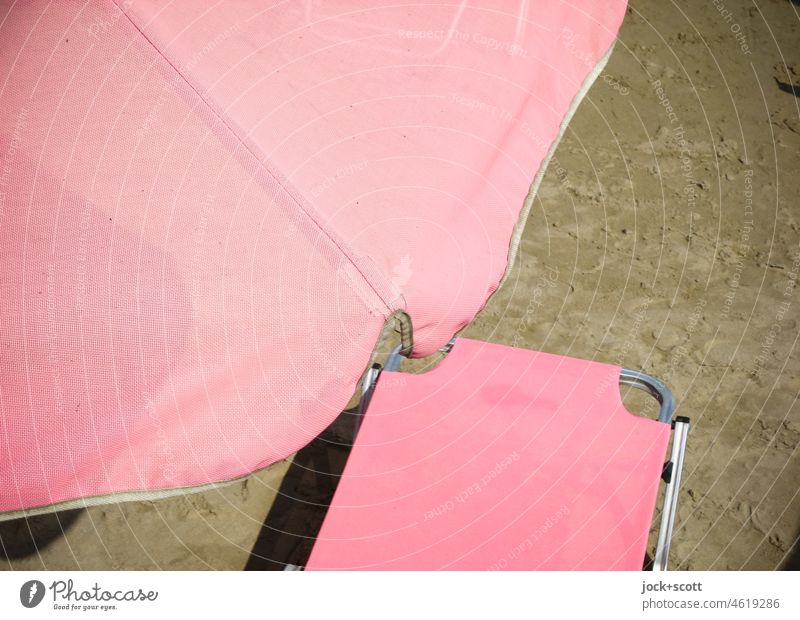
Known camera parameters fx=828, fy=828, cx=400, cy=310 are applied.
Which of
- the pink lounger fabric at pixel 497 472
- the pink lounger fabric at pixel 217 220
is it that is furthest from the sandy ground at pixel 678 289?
the pink lounger fabric at pixel 217 220

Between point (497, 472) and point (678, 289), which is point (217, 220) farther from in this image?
point (678, 289)

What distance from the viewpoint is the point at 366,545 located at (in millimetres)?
1638

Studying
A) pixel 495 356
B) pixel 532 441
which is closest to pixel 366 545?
pixel 532 441

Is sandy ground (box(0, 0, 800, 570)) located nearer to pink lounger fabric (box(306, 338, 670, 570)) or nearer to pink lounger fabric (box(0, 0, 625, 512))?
pink lounger fabric (box(306, 338, 670, 570))

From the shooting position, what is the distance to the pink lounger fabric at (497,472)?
1.62 meters

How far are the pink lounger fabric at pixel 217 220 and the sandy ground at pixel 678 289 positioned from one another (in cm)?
102

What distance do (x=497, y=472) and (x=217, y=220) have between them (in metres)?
0.91

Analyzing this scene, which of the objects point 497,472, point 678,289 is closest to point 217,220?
point 497,472

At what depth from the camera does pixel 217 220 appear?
111cm

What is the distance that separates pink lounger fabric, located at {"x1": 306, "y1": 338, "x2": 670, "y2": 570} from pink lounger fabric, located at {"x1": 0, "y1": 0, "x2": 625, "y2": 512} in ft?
1.91

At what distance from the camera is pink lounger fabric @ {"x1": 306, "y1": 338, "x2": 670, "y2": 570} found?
5.32 ft

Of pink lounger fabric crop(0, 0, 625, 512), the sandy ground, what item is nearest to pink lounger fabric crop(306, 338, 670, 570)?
the sandy ground

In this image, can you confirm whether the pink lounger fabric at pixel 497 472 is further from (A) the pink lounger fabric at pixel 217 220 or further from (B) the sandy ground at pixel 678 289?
(A) the pink lounger fabric at pixel 217 220
